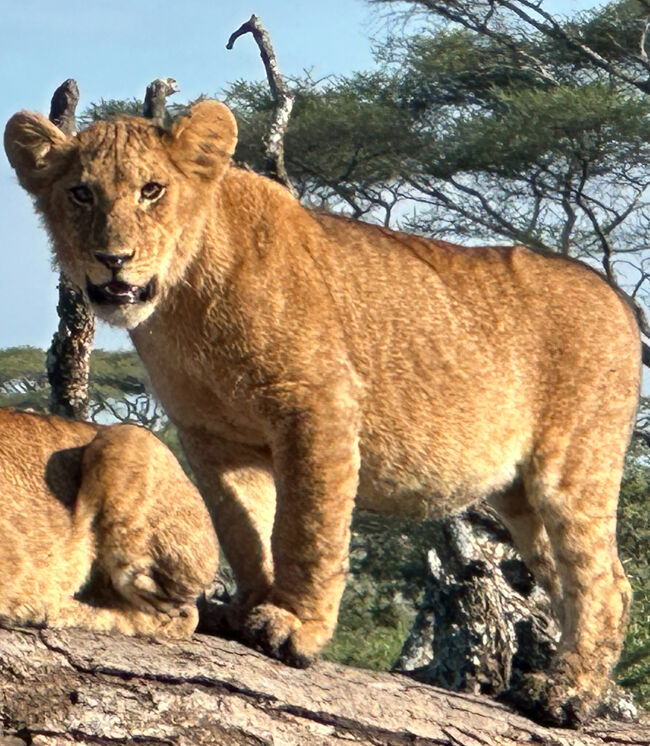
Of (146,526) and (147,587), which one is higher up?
(146,526)

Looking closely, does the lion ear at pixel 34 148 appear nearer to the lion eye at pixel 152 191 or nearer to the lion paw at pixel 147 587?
the lion eye at pixel 152 191

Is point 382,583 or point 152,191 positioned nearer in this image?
point 152,191

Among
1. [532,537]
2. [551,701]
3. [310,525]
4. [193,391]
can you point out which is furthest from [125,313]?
[532,537]

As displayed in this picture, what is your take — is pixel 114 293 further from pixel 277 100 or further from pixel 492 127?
pixel 492 127

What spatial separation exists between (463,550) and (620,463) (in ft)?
2.94

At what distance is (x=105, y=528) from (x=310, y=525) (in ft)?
2.46

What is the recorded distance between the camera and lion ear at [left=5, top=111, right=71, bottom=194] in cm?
520

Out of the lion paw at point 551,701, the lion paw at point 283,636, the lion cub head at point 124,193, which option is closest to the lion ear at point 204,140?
the lion cub head at point 124,193

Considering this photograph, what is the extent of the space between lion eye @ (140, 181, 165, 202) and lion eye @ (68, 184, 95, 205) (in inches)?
6.3

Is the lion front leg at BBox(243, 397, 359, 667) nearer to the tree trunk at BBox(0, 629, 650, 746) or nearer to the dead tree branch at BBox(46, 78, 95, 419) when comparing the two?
the tree trunk at BBox(0, 629, 650, 746)

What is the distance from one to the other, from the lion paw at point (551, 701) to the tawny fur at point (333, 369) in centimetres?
1

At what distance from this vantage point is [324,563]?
5.36 meters

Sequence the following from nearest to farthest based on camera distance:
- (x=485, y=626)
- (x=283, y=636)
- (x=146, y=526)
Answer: (x=146, y=526)
(x=283, y=636)
(x=485, y=626)

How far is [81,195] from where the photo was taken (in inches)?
200
